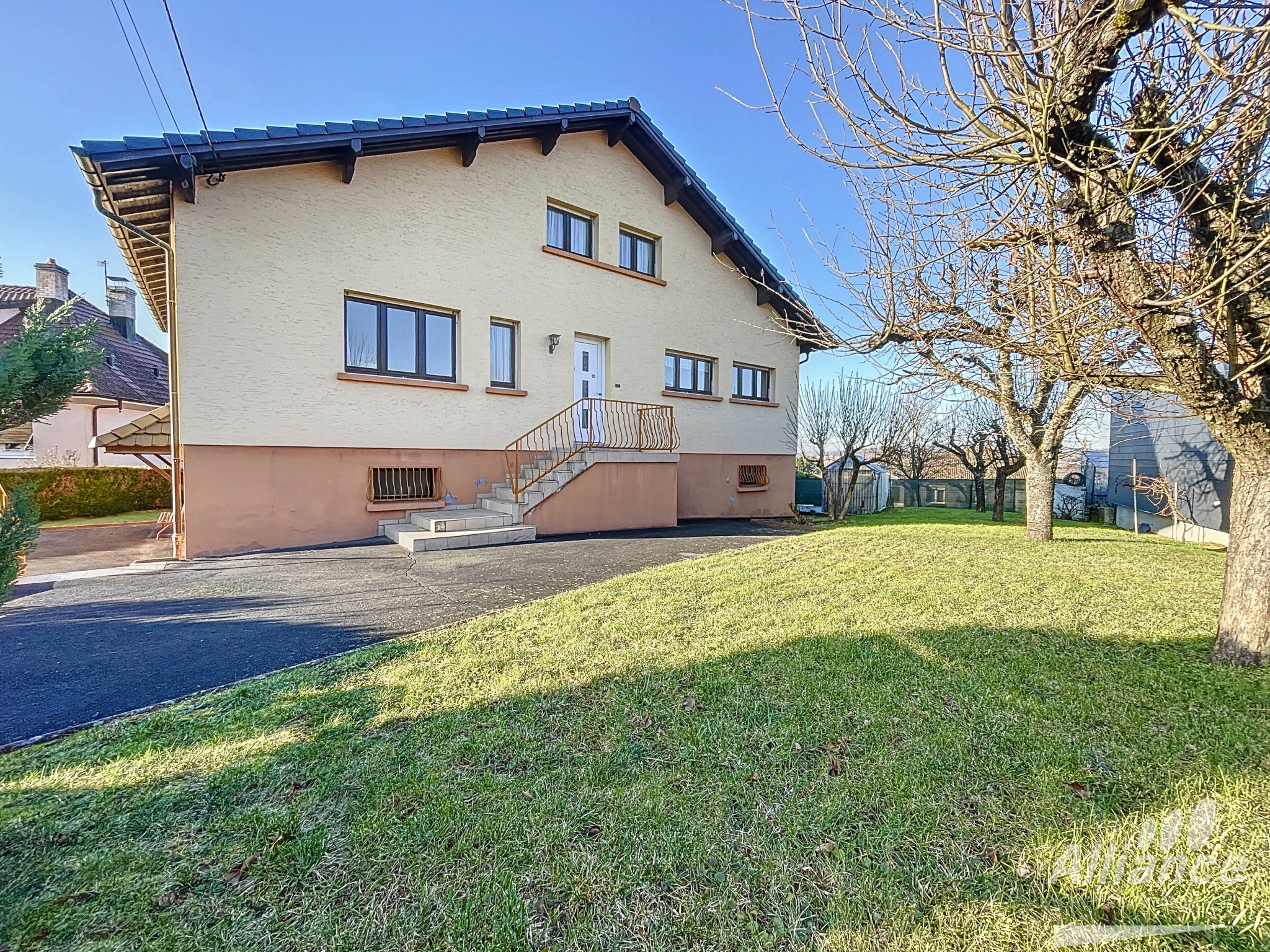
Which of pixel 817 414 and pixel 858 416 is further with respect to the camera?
pixel 817 414

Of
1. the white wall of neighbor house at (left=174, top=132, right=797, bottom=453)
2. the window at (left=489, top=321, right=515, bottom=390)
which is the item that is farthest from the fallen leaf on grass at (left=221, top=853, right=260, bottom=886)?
the window at (left=489, top=321, right=515, bottom=390)

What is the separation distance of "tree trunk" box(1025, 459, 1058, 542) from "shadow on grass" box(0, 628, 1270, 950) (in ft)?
23.7

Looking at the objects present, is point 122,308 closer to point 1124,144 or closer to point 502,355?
point 502,355

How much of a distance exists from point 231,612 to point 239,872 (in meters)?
3.81

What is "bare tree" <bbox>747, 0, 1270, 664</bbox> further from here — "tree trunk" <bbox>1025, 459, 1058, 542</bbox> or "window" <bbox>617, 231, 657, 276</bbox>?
"window" <bbox>617, 231, 657, 276</bbox>

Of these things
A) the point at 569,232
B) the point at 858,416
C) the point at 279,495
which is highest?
the point at 569,232

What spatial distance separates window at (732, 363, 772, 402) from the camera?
14.5 meters

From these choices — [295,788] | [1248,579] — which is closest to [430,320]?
[295,788]

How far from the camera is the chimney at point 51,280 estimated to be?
A: 55.6 ft

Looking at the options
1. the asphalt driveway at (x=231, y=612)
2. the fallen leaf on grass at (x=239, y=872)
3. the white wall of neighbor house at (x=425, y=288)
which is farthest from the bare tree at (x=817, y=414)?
the fallen leaf on grass at (x=239, y=872)

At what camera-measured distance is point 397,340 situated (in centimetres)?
909

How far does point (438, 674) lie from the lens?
3.46 m

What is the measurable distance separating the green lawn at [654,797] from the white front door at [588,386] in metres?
7.51

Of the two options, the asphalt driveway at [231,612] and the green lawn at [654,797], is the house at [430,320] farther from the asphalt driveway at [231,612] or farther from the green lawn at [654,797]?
the green lawn at [654,797]
